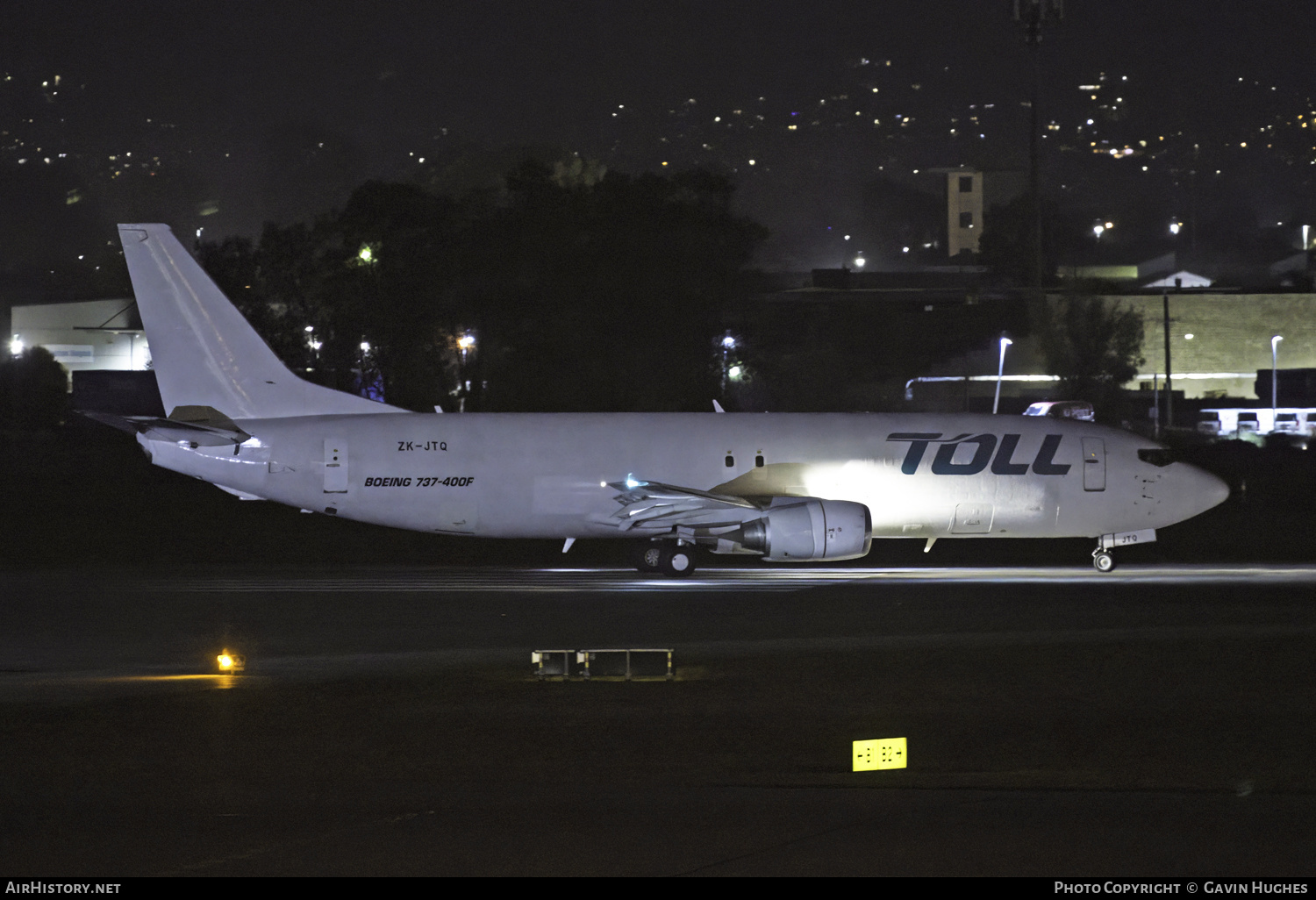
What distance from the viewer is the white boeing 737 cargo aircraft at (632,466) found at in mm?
26250

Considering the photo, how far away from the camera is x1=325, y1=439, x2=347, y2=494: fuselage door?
86.5 feet

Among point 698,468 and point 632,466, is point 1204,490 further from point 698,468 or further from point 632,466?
point 632,466

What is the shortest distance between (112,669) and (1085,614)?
13.4 m

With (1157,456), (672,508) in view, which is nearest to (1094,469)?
(1157,456)

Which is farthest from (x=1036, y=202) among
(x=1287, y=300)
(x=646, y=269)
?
(x=646, y=269)

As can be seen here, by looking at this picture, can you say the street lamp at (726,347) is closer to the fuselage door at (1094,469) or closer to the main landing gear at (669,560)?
the fuselage door at (1094,469)

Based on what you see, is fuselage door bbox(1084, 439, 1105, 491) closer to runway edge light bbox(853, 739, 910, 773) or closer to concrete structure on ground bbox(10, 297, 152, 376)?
runway edge light bbox(853, 739, 910, 773)

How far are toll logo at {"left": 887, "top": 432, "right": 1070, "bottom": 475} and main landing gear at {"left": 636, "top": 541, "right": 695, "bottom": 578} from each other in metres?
4.77

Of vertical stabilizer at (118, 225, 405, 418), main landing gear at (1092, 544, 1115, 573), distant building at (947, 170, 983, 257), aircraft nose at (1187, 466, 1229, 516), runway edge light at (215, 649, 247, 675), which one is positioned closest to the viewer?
runway edge light at (215, 649, 247, 675)

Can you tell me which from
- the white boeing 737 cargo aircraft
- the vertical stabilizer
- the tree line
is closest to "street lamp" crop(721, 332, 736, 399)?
the tree line

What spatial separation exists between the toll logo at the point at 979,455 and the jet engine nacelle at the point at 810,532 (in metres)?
2.75

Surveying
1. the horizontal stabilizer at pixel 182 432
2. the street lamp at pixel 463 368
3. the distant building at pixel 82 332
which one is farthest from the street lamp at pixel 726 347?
the distant building at pixel 82 332

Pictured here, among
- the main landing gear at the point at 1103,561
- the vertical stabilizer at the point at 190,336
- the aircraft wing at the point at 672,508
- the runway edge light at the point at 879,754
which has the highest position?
the vertical stabilizer at the point at 190,336

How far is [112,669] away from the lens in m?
16.0
